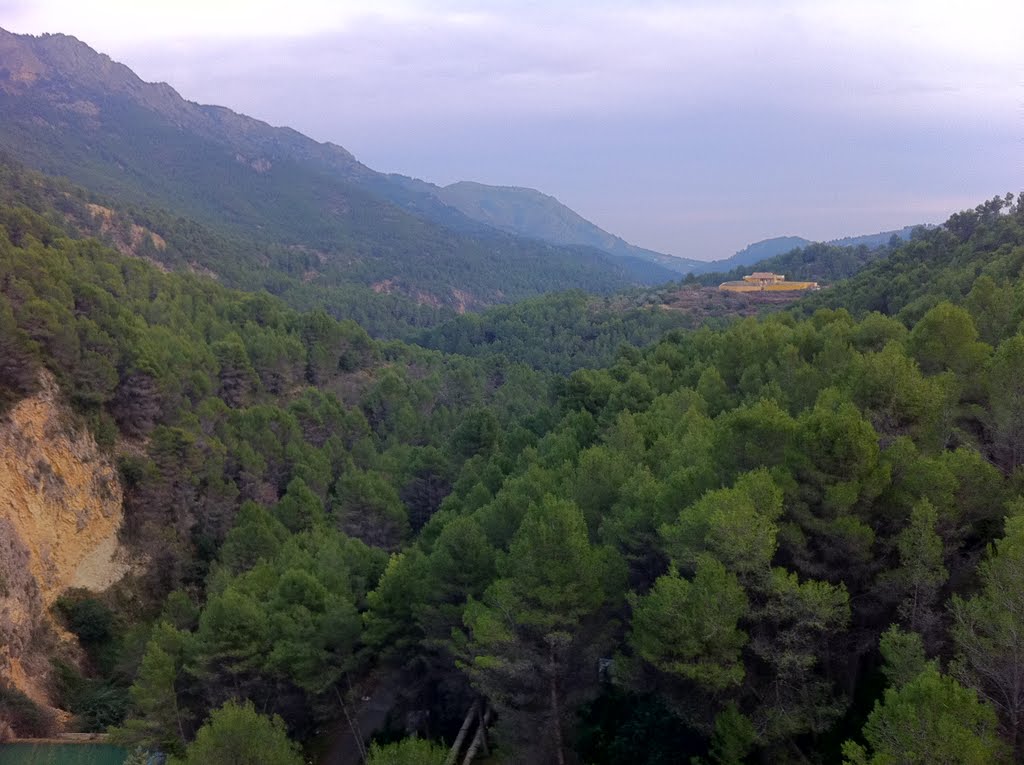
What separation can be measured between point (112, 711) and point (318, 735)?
Answer: 31.0 feet

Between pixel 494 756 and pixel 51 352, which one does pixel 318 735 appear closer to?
pixel 494 756

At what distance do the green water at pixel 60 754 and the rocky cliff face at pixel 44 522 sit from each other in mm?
2459

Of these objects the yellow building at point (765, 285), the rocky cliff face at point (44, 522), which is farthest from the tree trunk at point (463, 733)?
the yellow building at point (765, 285)

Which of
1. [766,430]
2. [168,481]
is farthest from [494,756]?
[168,481]

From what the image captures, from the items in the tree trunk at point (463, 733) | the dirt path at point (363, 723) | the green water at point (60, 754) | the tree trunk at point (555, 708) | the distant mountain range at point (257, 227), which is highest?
the distant mountain range at point (257, 227)

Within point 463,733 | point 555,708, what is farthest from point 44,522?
point 555,708

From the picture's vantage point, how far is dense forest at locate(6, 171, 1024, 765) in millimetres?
10328

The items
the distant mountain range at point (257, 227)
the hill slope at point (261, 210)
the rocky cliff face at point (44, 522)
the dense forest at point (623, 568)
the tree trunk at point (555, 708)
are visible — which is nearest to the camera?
the dense forest at point (623, 568)

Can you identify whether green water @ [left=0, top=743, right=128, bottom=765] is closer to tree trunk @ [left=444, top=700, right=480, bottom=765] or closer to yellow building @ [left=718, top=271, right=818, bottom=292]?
tree trunk @ [left=444, top=700, right=480, bottom=765]

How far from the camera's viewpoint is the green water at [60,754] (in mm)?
20031

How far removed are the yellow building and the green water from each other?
77064 mm

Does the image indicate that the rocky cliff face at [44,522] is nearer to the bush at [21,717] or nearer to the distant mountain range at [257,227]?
the bush at [21,717]

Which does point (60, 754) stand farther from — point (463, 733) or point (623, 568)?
point (623, 568)

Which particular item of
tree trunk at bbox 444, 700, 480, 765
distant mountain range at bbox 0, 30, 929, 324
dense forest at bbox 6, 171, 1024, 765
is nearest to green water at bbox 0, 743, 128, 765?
dense forest at bbox 6, 171, 1024, 765
